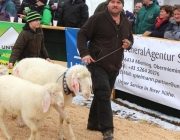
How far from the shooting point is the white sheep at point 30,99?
4305mm

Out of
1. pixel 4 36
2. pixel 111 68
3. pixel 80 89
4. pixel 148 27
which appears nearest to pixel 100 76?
pixel 111 68

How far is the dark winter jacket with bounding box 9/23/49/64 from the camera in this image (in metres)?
5.88

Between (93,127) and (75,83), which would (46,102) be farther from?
(93,127)

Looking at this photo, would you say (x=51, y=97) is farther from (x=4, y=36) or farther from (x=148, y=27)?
(x=4, y=36)

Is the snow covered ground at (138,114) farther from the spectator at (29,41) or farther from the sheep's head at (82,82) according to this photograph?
the sheep's head at (82,82)

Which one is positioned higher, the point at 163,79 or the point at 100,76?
the point at 100,76

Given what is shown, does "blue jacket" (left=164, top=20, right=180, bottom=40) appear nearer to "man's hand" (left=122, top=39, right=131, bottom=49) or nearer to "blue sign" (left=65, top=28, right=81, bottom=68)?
"man's hand" (left=122, top=39, right=131, bottom=49)

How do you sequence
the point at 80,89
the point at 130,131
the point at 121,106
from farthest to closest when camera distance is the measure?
the point at 121,106 < the point at 130,131 < the point at 80,89

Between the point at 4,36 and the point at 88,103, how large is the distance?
3.33m

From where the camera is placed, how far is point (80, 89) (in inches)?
181

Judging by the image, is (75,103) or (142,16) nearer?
(75,103)

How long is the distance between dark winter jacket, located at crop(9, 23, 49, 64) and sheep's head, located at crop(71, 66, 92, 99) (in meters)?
1.66

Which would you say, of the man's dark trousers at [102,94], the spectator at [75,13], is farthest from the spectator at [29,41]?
the spectator at [75,13]

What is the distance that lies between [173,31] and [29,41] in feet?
9.19
